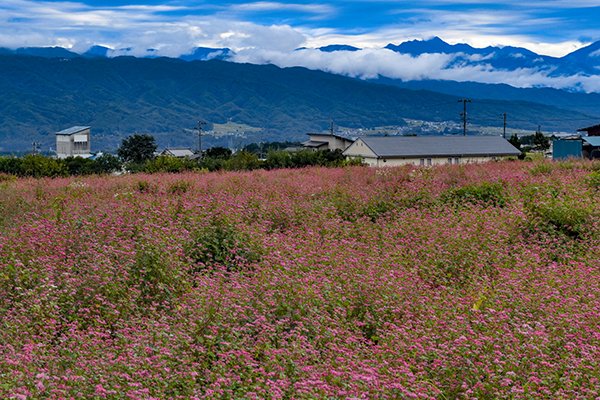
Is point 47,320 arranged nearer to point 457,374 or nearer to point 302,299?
point 302,299

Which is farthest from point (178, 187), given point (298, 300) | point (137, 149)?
point (137, 149)

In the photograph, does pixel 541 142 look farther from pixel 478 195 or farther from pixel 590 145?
pixel 478 195

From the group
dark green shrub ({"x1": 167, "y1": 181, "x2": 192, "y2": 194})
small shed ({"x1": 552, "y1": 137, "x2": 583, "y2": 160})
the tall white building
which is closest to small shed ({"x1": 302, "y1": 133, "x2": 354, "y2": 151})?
the tall white building

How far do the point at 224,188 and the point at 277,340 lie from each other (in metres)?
10.7

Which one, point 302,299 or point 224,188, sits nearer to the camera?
point 302,299

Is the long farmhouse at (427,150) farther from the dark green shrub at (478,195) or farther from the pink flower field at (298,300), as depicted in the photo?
the pink flower field at (298,300)

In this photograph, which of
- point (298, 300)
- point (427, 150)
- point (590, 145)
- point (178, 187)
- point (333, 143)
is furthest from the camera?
point (333, 143)

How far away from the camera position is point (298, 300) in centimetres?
750

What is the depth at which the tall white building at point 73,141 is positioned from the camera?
108375 millimetres

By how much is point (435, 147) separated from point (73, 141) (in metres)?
67.2

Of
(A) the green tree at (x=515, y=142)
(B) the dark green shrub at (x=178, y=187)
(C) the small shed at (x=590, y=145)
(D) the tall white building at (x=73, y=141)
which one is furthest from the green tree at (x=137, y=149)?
(B) the dark green shrub at (x=178, y=187)

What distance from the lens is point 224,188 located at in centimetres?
1711

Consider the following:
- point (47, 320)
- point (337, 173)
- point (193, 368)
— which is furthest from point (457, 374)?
point (337, 173)

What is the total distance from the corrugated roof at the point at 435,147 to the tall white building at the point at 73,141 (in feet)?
200
